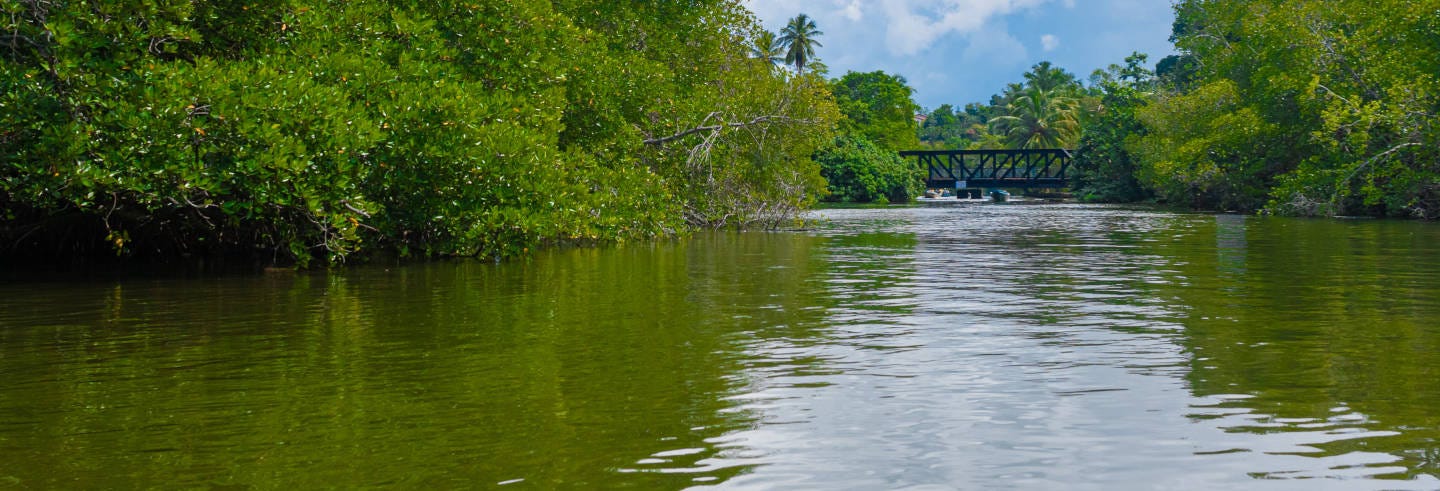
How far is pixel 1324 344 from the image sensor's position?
38.7 ft

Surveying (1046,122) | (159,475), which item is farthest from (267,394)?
(1046,122)

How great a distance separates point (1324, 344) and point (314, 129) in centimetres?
1341

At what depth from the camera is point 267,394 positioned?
9414 millimetres

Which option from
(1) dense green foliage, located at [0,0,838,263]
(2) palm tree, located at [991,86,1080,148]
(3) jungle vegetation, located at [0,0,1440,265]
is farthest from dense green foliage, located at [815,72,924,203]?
(1) dense green foliage, located at [0,0,838,263]

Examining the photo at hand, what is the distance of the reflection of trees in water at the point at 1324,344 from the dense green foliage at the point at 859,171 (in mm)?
66685

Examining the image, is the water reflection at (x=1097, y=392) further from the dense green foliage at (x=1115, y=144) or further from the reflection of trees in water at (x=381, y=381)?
the dense green foliage at (x=1115, y=144)

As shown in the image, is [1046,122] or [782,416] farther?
[1046,122]

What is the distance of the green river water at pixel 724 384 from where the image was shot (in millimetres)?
7016

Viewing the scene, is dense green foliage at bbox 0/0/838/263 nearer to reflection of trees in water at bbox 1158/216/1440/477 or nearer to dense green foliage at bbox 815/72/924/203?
reflection of trees in water at bbox 1158/216/1440/477

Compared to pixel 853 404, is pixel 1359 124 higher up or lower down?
higher up

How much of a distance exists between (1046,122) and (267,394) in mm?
122266

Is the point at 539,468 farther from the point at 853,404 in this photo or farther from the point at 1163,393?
the point at 1163,393

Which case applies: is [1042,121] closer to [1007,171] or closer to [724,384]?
[1007,171]

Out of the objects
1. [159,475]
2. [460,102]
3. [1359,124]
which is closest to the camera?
[159,475]
